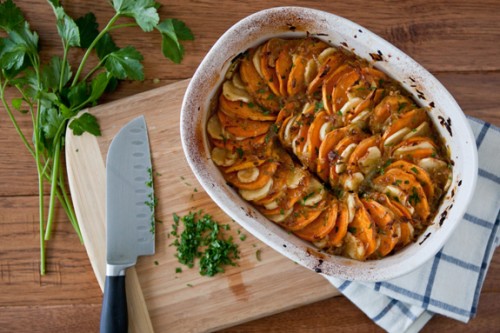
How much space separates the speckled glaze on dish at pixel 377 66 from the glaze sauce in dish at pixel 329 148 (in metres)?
0.04

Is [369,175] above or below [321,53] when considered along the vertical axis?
below

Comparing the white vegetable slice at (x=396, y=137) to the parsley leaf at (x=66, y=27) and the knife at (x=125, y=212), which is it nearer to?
the knife at (x=125, y=212)

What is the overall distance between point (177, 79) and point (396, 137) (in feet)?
3.13

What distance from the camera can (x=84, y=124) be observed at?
86.1 inches

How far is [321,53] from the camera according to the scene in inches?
78.6

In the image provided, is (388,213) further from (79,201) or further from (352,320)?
(79,201)

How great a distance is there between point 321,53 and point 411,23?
1.96 feet

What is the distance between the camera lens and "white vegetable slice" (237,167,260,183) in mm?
1997

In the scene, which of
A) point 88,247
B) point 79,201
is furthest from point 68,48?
point 88,247

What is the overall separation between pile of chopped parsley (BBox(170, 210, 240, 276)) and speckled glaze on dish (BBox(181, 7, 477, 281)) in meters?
0.26

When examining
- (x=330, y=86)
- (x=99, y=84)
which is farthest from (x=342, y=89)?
(x=99, y=84)

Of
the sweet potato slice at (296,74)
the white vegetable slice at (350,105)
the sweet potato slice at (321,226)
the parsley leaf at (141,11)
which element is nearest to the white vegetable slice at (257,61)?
the sweet potato slice at (296,74)

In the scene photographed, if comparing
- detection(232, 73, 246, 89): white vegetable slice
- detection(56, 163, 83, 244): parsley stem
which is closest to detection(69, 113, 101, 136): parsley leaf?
detection(56, 163, 83, 244): parsley stem

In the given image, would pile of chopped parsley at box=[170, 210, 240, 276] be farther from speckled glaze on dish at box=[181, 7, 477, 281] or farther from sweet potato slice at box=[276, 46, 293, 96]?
sweet potato slice at box=[276, 46, 293, 96]
